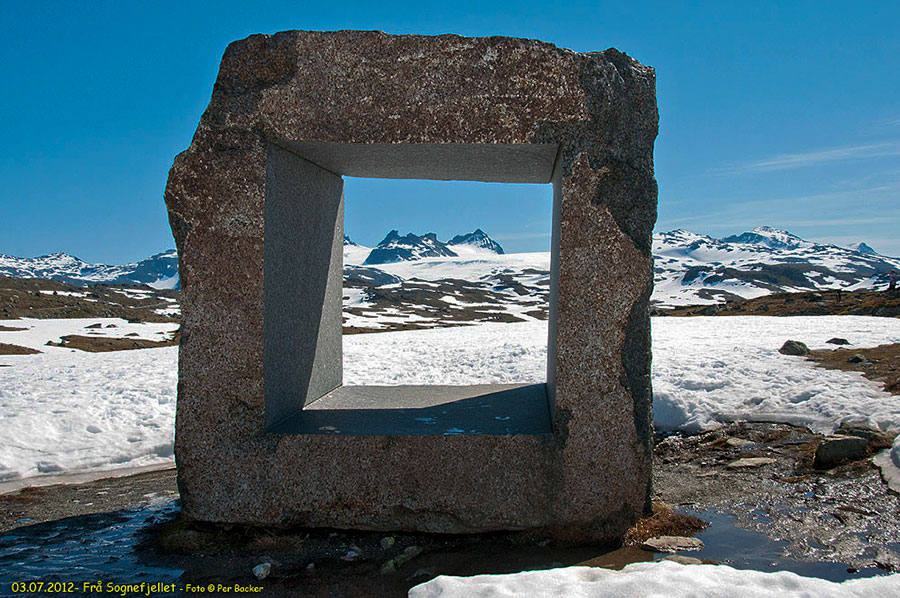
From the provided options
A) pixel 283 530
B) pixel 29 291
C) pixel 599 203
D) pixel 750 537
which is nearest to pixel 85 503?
pixel 283 530

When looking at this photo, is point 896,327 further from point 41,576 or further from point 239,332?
point 41,576

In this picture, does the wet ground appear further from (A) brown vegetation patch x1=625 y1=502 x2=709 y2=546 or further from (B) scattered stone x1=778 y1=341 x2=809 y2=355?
(B) scattered stone x1=778 y1=341 x2=809 y2=355

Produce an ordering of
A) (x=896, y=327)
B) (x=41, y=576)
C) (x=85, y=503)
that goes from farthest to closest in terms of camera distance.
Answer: (x=896, y=327)
(x=85, y=503)
(x=41, y=576)

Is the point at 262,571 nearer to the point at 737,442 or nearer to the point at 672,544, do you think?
the point at 672,544

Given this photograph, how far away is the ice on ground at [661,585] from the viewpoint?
3193 mm

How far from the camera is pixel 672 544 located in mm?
4762

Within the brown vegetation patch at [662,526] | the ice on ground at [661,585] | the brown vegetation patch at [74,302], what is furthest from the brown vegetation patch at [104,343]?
the ice on ground at [661,585]

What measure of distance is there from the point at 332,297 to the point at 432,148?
2.64 m

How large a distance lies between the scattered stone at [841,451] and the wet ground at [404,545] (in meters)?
0.13

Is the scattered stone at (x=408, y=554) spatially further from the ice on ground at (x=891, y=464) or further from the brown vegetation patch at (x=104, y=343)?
the brown vegetation patch at (x=104, y=343)

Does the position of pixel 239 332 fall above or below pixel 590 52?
below

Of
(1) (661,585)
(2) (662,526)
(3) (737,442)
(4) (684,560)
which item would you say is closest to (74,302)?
(3) (737,442)

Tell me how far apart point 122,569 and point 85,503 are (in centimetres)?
221

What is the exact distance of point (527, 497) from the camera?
507 cm
